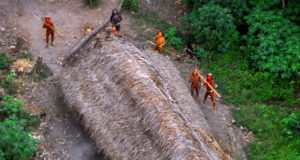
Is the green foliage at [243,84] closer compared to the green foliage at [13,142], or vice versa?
the green foliage at [13,142]

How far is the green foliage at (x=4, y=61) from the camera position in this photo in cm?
1057

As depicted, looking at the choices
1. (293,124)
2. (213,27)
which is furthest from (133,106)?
(213,27)

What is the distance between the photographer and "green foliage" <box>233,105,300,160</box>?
9.27 metres

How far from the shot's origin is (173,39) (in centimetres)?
1260

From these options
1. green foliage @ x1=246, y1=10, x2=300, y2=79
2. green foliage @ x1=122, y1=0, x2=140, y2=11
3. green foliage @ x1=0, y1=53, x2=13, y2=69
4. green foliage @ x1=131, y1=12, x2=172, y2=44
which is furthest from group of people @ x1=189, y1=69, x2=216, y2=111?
green foliage @ x1=0, y1=53, x2=13, y2=69

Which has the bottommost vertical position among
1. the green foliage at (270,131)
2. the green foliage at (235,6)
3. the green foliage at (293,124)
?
the green foliage at (270,131)

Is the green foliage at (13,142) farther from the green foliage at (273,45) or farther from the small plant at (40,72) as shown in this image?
the green foliage at (273,45)

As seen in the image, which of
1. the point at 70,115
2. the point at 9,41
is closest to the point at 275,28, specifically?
the point at 70,115

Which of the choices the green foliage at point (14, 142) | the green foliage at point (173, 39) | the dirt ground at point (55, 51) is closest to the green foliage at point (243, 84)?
the green foliage at point (173, 39)

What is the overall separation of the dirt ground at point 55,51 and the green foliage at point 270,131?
4.25m

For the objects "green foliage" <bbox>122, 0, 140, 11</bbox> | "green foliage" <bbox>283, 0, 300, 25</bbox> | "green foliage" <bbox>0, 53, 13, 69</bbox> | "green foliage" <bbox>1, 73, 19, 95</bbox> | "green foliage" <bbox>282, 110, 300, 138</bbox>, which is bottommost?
"green foliage" <bbox>1, 73, 19, 95</bbox>

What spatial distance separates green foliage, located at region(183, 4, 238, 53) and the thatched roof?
2659 millimetres

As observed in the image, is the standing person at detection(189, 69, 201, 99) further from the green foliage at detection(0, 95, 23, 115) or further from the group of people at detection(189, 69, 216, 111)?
the green foliage at detection(0, 95, 23, 115)

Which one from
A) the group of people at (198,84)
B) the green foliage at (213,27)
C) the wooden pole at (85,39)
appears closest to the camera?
the group of people at (198,84)
